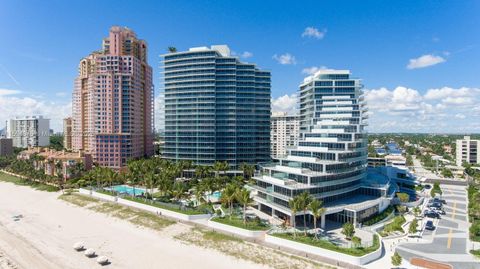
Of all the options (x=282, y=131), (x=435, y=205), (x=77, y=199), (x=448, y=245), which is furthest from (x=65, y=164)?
(x=435, y=205)

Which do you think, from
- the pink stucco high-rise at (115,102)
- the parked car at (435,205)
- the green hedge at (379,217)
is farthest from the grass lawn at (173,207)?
the parked car at (435,205)

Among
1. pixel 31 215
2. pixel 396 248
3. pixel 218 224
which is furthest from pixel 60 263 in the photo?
pixel 396 248

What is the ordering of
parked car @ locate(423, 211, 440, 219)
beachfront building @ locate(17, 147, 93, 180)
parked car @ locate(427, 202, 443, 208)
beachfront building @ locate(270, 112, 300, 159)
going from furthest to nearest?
beachfront building @ locate(270, 112, 300, 159), beachfront building @ locate(17, 147, 93, 180), parked car @ locate(427, 202, 443, 208), parked car @ locate(423, 211, 440, 219)

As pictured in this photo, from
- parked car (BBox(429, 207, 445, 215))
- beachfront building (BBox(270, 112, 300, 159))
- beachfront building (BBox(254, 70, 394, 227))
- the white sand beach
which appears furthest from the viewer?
beachfront building (BBox(270, 112, 300, 159))

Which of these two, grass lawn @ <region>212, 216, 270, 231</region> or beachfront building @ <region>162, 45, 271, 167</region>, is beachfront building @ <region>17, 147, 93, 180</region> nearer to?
beachfront building @ <region>162, 45, 271, 167</region>

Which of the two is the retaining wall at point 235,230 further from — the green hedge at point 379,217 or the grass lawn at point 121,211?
the green hedge at point 379,217

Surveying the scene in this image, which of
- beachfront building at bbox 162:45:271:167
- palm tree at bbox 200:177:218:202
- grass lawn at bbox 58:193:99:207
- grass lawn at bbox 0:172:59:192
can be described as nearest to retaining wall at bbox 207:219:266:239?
palm tree at bbox 200:177:218:202

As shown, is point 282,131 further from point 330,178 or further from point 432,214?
point 330,178
